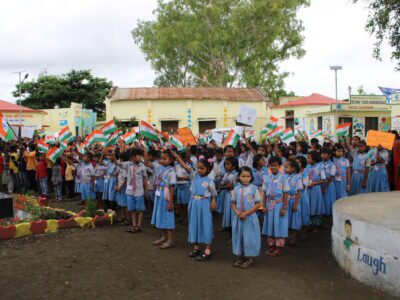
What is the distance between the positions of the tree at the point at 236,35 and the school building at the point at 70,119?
28.6ft

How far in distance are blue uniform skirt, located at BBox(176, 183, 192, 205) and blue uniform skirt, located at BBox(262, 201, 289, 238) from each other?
2533 mm

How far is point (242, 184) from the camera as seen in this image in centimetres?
511

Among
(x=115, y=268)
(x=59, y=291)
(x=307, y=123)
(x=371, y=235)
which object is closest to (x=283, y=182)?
(x=371, y=235)

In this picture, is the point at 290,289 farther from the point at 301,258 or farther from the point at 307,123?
the point at 307,123

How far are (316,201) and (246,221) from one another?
214cm

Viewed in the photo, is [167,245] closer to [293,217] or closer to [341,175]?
[293,217]

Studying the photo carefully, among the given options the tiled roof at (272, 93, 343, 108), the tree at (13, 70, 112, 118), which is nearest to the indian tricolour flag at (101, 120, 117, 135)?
the tiled roof at (272, 93, 343, 108)

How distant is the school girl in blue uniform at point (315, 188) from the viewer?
21.7 feet

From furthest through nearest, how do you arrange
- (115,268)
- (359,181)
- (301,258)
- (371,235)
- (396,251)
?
(359,181) < (301,258) < (115,268) < (371,235) < (396,251)

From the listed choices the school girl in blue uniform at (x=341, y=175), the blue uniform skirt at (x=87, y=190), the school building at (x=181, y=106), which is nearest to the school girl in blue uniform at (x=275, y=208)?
the school girl in blue uniform at (x=341, y=175)

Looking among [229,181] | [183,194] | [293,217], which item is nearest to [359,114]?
[183,194]

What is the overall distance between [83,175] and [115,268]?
14.2ft

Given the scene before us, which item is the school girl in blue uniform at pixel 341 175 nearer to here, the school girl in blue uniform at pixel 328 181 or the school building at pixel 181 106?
the school girl in blue uniform at pixel 328 181

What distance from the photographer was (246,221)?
16.4 feet
